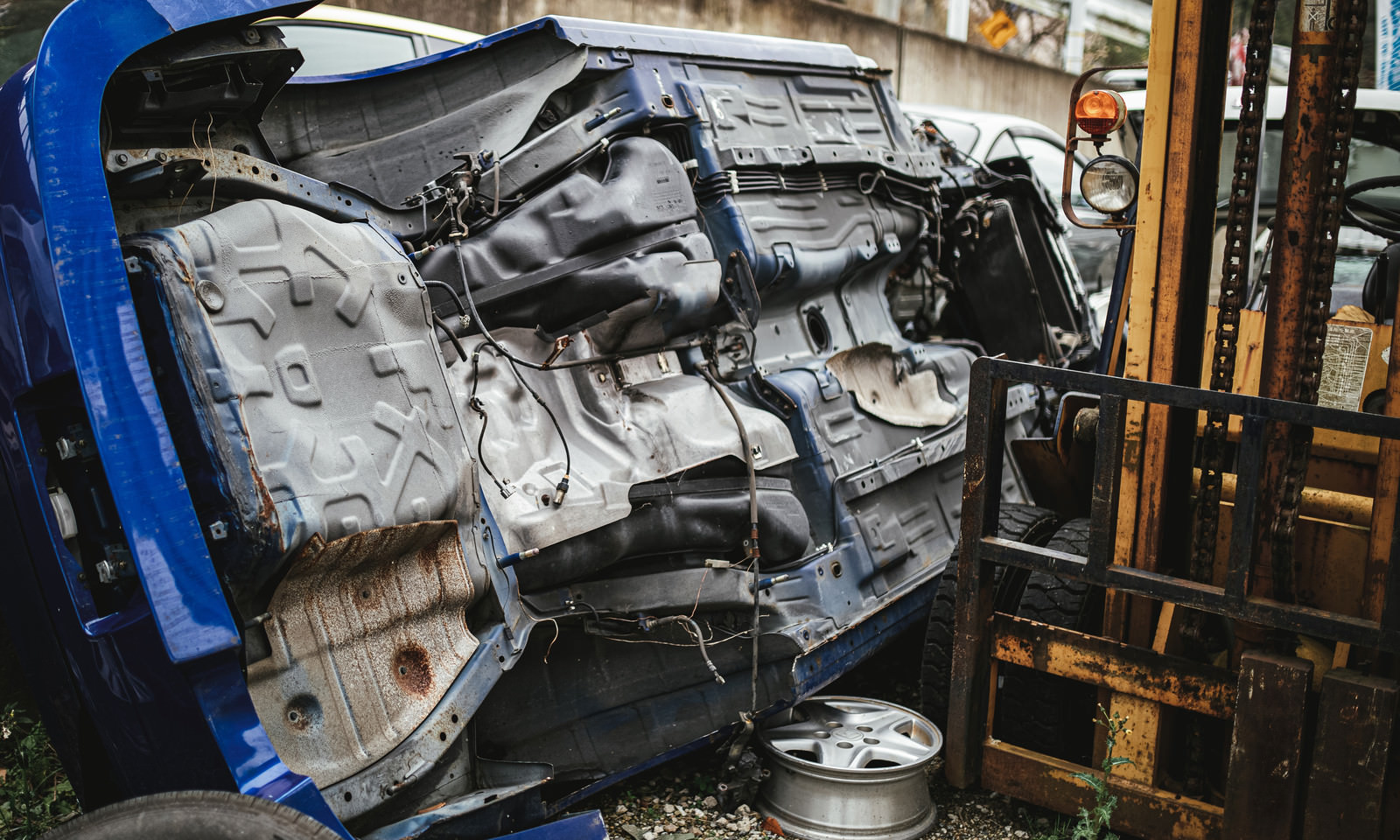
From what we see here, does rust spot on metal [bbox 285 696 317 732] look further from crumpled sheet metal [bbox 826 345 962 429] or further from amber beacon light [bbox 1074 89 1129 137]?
amber beacon light [bbox 1074 89 1129 137]

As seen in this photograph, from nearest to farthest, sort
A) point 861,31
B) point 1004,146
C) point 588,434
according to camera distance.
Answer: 1. point 588,434
2. point 1004,146
3. point 861,31

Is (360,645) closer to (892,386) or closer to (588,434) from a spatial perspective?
(588,434)

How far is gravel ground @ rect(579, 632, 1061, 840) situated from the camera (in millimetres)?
3205

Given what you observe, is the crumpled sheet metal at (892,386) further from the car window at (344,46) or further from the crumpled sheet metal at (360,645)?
the car window at (344,46)

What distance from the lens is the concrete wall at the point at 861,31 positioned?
9.23 meters

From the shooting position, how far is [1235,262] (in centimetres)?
279

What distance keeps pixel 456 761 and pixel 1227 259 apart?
2.19 m

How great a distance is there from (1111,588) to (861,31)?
37.0 ft

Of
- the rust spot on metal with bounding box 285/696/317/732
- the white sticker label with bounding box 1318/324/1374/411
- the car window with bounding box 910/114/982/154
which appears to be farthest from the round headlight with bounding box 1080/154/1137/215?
the car window with bounding box 910/114/982/154

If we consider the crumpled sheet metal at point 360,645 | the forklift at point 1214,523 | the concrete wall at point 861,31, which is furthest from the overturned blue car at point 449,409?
the concrete wall at point 861,31

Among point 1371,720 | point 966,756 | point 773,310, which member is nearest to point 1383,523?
point 1371,720

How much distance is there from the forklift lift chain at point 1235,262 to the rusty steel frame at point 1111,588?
0.30 feet

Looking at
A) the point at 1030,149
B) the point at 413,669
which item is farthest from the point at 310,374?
the point at 1030,149

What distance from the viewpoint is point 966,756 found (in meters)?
3.11
